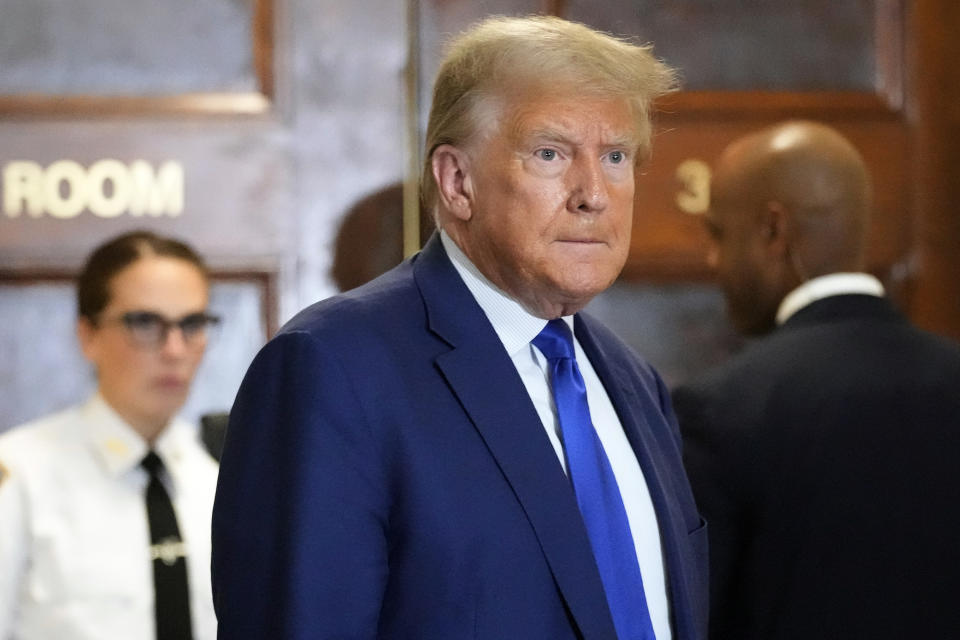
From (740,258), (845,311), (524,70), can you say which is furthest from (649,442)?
(740,258)

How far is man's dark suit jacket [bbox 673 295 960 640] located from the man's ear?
2.69 feet

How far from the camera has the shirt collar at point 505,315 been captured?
5.25 ft

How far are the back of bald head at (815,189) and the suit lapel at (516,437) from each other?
1.06m

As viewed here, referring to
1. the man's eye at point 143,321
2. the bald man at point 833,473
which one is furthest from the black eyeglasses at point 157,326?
the bald man at point 833,473

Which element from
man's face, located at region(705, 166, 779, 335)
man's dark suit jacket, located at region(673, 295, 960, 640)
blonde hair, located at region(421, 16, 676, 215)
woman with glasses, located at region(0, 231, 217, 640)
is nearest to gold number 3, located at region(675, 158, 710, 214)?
man's face, located at region(705, 166, 779, 335)

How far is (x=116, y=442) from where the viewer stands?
2443 mm

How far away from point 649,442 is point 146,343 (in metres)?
1.13

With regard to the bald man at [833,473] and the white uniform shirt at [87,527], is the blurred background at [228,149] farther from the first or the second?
the bald man at [833,473]

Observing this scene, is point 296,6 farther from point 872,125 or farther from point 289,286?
point 872,125

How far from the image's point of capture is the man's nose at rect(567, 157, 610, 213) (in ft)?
5.13

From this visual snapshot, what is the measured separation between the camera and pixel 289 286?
2.67m

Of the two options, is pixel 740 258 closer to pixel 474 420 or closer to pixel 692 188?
pixel 692 188

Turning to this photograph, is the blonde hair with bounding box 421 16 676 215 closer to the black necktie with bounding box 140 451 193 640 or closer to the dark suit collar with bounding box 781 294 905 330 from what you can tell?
the dark suit collar with bounding box 781 294 905 330

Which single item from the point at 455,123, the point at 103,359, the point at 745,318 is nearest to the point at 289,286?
the point at 103,359
